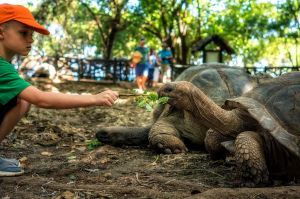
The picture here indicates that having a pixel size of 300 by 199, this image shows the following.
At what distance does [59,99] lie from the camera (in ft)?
8.05

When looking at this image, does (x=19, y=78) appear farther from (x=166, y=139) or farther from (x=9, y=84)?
(x=166, y=139)

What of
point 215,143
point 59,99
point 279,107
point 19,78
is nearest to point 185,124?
point 215,143

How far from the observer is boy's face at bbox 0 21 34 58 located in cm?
260

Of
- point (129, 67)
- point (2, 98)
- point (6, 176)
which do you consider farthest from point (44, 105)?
point (129, 67)

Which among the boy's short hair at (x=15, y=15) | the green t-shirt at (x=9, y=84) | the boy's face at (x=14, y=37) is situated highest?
the boy's short hair at (x=15, y=15)

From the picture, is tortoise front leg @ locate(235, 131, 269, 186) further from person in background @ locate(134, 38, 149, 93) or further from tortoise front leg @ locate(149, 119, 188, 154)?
person in background @ locate(134, 38, 149, 93)

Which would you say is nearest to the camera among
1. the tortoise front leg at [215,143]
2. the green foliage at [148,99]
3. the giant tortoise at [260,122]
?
the giant tortoise at [260,122]

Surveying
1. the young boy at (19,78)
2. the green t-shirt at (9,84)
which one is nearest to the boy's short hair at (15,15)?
the young boy at (19,78)

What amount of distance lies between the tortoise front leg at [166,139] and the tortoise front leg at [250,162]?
1260mm

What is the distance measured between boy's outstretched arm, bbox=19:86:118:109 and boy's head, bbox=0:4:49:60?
1.26ft

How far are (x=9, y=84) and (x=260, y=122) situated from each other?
168cm

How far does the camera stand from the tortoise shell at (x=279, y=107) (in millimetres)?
2611

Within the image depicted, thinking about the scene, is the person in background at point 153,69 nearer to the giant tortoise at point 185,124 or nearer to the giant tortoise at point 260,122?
the giant tortoise at point 185,124

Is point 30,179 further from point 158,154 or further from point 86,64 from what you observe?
point 86,64
